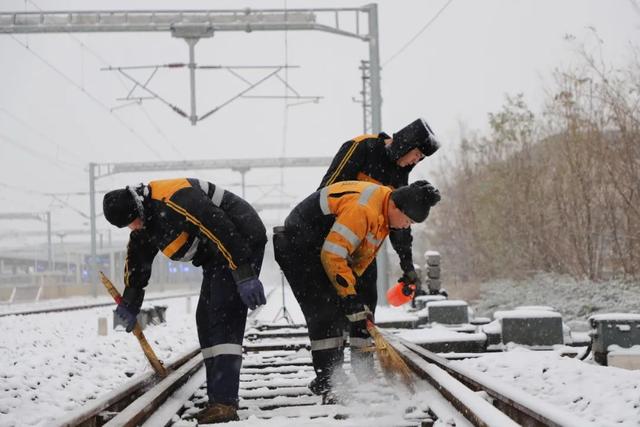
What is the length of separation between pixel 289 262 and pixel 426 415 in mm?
1343

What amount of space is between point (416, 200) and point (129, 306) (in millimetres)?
1978

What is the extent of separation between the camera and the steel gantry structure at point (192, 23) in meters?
15.0

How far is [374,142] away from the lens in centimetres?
504

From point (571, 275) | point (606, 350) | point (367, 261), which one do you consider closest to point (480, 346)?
point (606, 350)

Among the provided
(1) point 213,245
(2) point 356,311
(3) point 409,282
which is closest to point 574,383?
(3) point 409,282

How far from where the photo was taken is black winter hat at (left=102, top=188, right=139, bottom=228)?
3.74m

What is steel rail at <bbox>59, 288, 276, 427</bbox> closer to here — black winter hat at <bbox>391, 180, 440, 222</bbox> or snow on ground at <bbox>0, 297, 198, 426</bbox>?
snow on ground at <bbox>0, 297, 198, 426</bbox>

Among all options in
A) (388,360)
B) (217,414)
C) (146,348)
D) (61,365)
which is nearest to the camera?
(217,414)

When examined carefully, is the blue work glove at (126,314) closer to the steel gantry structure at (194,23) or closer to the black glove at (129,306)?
the black glove at (129,306)

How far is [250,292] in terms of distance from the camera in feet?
12.1

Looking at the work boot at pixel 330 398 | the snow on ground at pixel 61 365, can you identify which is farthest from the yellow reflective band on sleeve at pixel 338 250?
the snow on ground at pixel 61 365

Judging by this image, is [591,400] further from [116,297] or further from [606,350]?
[116,297]

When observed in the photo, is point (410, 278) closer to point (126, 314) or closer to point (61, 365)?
point (126, 314)

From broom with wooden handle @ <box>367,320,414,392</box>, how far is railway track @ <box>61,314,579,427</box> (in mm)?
65
